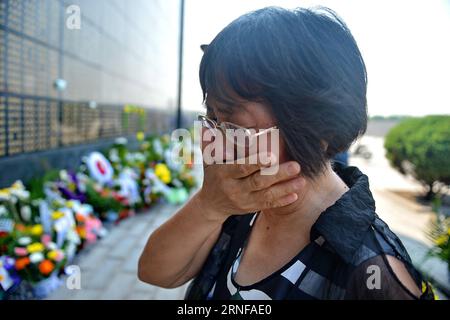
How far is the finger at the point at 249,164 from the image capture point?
2.42ft

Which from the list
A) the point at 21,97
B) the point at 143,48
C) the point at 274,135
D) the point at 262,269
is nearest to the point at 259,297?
the point at 262,269

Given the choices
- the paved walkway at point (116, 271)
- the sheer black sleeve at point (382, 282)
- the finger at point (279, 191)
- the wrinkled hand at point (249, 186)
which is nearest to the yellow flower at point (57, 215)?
the paved walkway at point (116, 271)

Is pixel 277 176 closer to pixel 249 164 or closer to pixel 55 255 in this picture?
pixel 249 164

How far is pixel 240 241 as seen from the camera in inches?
42.9

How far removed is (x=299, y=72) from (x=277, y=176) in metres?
0.22

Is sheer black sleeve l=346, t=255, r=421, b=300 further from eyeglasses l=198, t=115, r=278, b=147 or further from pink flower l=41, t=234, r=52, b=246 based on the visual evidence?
pink flower l=41, t=234, r=52, b=246

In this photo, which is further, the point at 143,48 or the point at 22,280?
the point at 143,48

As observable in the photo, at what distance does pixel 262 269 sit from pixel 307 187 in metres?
0.23

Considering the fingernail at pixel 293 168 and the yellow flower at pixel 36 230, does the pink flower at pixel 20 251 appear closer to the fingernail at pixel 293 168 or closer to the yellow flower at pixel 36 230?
the yellow flower at pixel 36 230

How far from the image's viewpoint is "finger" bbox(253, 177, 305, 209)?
749mm

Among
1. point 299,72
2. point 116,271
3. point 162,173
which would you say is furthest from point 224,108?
point 162,173

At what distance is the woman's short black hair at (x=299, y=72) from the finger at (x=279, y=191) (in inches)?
3.1

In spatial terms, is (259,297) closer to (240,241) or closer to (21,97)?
(240,241)

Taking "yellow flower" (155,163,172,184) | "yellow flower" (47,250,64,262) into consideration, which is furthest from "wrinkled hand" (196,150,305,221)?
"yellow flower" (155,163,172,184)
